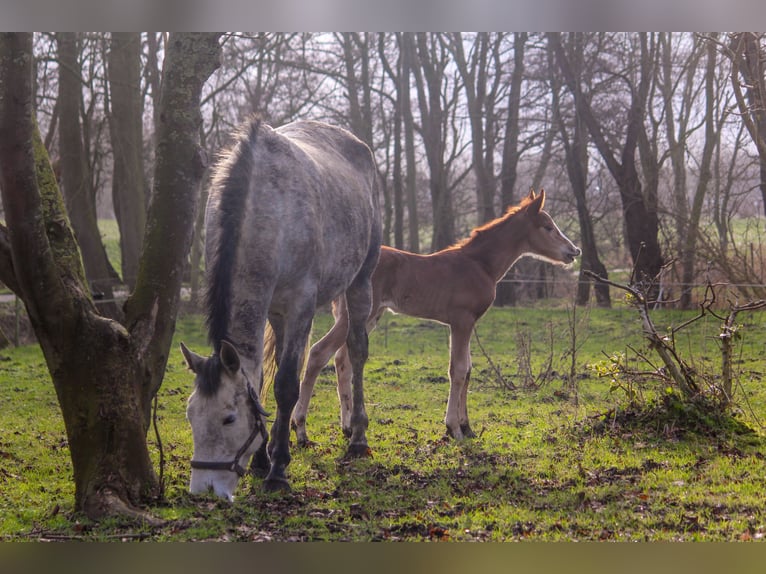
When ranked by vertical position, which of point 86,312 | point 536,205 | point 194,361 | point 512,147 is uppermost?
point 512,147

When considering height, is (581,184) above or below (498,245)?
above

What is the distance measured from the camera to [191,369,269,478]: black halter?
13.1ft

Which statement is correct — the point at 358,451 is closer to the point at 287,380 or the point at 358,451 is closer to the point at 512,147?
the point at 287,380

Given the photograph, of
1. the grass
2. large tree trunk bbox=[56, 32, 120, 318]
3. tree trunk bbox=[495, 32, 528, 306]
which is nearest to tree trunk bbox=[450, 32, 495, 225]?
tree trunk bbox=[495, 32, 528, 306]

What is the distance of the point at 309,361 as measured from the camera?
20.7ft

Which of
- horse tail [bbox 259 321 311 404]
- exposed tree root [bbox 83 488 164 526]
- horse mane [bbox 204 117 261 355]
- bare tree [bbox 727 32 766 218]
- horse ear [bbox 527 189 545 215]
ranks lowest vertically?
exposed tree root [bbox 83 488 164 526]

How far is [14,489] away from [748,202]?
825cm

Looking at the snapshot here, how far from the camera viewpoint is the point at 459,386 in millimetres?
6387

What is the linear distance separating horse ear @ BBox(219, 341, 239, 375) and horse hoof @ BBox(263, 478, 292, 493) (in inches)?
33.3

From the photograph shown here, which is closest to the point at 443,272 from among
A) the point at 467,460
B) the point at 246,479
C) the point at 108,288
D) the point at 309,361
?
the point at 309,361

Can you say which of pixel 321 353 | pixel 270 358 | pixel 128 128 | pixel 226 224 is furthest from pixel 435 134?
pixel 226 224

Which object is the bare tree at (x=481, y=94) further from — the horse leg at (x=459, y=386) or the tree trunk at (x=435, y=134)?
the horse leg at (x=459, y=386)

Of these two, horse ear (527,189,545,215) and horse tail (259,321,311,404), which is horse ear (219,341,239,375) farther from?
horse ear (527,189,545,215)

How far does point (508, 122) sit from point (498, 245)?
11.3 m
